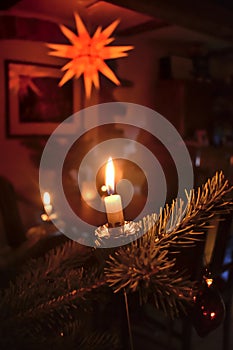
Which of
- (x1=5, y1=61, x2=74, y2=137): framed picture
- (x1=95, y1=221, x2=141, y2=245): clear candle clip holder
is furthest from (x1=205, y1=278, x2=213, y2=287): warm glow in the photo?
(x1=5, y1=61, x2=74, y2=137): framed picture

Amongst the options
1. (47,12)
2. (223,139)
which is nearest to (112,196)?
(47,12)

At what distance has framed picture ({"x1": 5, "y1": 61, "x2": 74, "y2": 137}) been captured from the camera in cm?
242

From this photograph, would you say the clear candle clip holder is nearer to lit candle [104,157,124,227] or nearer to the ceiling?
lit candle [104,157,124,227]

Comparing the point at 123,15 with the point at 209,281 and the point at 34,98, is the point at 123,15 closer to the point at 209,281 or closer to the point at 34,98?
the point at 34,98

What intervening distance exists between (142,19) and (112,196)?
2.49 meters

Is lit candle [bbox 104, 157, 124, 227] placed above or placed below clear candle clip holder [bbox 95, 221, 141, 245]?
above

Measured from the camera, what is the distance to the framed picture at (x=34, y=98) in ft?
7.95

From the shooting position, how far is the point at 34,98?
2.50 m

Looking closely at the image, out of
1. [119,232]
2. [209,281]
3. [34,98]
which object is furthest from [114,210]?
[34,98]

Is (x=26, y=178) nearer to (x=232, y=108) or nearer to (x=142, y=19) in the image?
(x=142, y=19)

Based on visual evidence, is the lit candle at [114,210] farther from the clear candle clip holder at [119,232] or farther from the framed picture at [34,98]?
the framed picture at [34,98]

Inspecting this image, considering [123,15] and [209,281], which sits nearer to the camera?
[209,281]

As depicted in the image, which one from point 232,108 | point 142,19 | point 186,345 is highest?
point 142,19

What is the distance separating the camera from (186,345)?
1.23 meters
